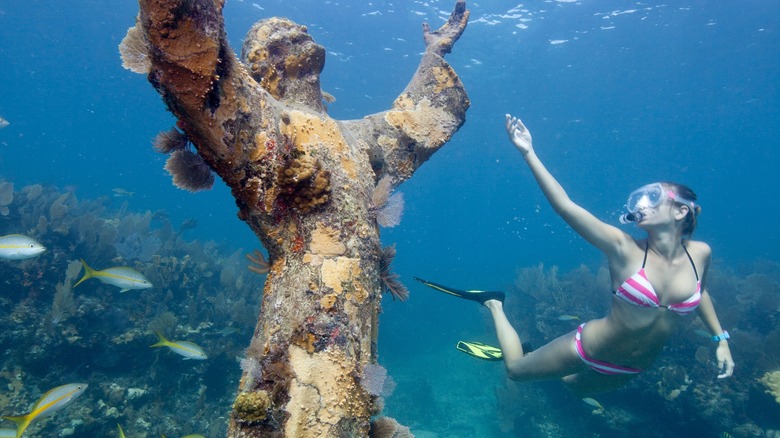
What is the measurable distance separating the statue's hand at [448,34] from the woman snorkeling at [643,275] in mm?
1207

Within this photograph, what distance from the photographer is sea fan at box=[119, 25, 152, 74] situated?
177 centimetres

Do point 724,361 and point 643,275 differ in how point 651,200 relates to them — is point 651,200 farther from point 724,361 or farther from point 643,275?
point 724,361

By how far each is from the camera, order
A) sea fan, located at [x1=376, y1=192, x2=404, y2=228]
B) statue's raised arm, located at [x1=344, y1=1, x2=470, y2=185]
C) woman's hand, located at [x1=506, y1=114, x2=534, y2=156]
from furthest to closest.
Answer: woman's hand, located at [x1=506, y1=114, x2=534, y2=156] → statue's raised arm, located at [x1=344, y1=1, x2=470, y2=185] → sea fan, located at [x1=376, y1=192, x2=404, y2=228]

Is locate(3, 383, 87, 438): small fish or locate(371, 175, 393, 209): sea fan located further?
locate(3, 383, 87, 438): small fish

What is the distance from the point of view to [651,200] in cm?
413

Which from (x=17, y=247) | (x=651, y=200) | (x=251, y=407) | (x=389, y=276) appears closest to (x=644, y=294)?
(x=651, y=200)

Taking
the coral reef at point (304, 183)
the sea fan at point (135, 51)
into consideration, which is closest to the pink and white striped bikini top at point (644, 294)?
the coral reef at point (304, 183)

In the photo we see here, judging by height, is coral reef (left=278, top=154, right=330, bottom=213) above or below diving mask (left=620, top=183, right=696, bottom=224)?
below

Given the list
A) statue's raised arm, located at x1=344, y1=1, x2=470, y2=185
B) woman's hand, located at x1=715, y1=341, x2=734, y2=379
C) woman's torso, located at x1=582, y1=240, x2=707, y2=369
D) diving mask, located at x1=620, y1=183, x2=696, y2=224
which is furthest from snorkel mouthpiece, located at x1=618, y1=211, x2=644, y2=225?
statue's raised arm, located at x1=344, y1=1, x2=470, y2=185

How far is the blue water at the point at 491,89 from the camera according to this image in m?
21.6

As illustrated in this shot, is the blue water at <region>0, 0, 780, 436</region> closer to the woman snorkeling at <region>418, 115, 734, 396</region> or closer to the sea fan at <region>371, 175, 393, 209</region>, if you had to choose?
the woman snorkeling at <region>418, 115, 734, 396</region>

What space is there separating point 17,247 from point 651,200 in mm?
7903

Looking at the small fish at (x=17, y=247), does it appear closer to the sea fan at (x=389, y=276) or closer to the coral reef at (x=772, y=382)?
the sea fan at (x=389, y=276)

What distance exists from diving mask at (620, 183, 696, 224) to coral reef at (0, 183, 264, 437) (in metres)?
7.64
